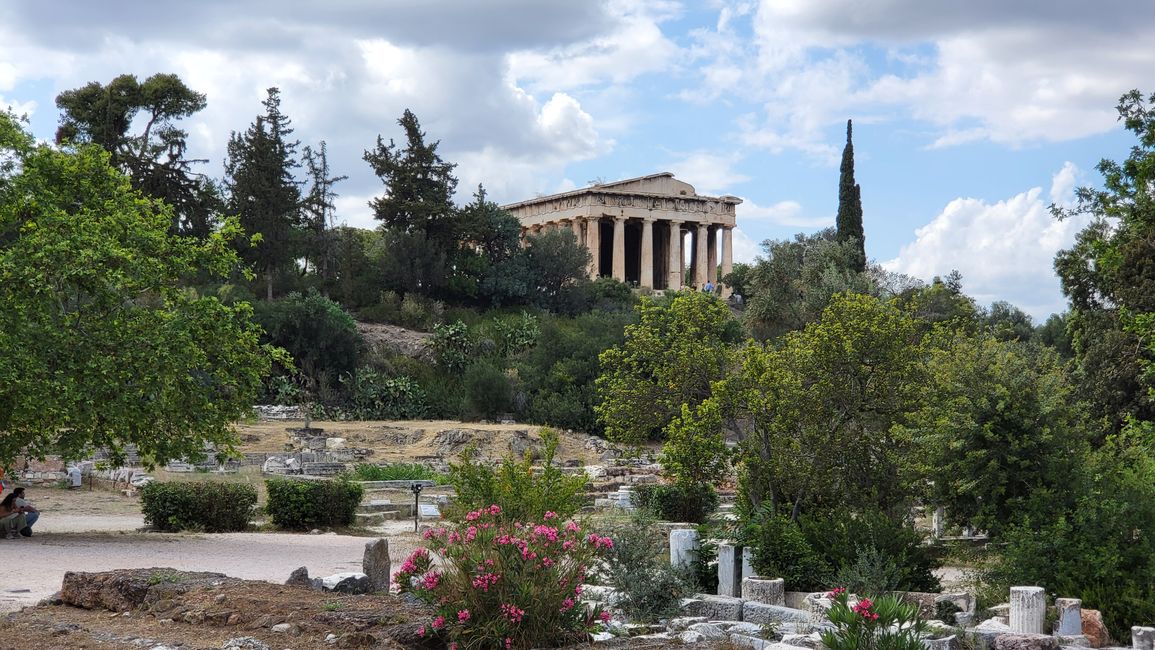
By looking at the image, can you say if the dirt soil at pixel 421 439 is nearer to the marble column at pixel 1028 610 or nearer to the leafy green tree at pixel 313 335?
the leafy green tree at pixel 313 335

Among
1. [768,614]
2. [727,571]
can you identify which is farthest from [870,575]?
[768,614]

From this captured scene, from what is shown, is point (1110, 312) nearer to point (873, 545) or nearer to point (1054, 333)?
point (873, 545)

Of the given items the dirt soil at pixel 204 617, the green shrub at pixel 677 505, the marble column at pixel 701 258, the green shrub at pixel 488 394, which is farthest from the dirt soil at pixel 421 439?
the marble column at pixel 701 258

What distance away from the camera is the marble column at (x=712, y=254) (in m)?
69.1

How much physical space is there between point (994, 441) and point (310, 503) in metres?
11.3

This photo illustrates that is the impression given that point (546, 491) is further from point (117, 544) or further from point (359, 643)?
point (117, 544)

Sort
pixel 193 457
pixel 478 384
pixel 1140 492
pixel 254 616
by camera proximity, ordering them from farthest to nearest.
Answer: pixel 478 384
pixel 193 457
pixel 1140 492
pixel 254 616

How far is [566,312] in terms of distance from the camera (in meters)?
55.5

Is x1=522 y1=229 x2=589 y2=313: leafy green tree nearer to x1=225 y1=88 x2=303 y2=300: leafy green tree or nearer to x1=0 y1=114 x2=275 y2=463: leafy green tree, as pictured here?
x1=225 y1=88 x2=303 y2=300: leafy green tree

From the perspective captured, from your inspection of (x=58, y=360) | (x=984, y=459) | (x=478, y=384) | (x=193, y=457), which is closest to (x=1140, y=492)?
(x=984, y=459)

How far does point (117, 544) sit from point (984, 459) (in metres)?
11.8

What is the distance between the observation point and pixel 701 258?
68062mm

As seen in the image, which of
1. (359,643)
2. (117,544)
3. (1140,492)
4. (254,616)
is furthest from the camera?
(117,544)

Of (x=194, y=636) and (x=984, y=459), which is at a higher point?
(x=984, y=459)
